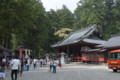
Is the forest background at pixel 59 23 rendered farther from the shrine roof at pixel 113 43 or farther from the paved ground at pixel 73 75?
the paved ground at pixel 73 75

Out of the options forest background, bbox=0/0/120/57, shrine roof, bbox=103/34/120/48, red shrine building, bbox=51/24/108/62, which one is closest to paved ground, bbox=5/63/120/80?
shrine roof, bbox=103/34/120/48

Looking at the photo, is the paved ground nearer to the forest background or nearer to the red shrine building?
the red shrine building

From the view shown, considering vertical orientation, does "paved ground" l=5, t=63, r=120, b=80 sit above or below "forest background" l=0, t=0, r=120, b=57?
below

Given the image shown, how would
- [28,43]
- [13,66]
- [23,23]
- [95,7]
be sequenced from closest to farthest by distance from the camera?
[13,66] → [23,23] → [28,43] → [95,7]

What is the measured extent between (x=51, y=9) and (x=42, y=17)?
43.9 ft

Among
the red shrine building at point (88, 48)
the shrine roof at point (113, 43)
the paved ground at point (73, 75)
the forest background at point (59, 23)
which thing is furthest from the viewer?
the forest background at point (59, 23)

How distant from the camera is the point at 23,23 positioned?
83.0ft

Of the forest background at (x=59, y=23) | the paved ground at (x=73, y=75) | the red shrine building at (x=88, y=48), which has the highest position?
the forest background at (x=59, y=23)

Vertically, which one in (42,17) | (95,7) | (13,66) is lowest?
(13,66)

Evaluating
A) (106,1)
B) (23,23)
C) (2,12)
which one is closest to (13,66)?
(2,12)

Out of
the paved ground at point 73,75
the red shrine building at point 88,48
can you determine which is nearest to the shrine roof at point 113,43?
the red shrine building at point 88,48

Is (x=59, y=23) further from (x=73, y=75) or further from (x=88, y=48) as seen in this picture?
(x=73, y=75)

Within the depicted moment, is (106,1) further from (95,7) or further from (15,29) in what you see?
(15,29)

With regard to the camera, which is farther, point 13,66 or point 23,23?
point 23,23
